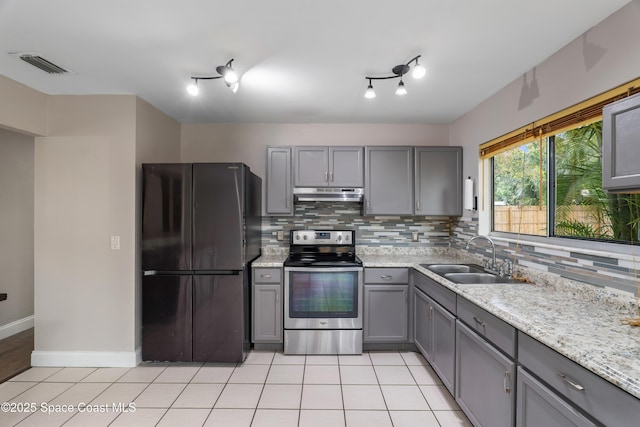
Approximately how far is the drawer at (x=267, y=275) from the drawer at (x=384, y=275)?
88 cm

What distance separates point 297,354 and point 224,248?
1276mm

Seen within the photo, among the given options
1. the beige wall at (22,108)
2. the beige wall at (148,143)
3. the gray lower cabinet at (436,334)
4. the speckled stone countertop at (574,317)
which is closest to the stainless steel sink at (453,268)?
the gray lower cabinet at (436,334)

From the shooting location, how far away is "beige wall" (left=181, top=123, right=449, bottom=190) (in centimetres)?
359

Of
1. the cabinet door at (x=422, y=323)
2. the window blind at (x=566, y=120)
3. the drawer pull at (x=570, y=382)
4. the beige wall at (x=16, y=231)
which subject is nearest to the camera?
the drawer pull at (x=570, y=382)

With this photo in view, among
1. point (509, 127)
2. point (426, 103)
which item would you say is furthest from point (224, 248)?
point (509, 127)

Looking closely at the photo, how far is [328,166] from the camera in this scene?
10.9 ft

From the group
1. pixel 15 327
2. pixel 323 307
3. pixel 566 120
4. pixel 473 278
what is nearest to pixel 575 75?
pixel 566 120

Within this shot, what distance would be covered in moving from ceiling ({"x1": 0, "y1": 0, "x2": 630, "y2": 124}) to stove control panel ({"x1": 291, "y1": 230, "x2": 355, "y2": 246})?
4.66 ft

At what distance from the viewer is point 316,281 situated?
2.94 metres

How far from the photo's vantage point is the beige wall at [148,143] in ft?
8.95

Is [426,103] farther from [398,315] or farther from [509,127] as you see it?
[398,315]

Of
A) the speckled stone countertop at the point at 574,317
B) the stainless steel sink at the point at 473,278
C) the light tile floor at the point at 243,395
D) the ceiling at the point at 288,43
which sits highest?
the ceiling at the point at 288,43

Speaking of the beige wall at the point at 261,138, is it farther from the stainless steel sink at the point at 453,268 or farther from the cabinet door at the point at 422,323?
the cabinet door at the point at 422,323

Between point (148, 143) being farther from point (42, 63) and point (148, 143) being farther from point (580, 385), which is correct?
point (580, 385)
